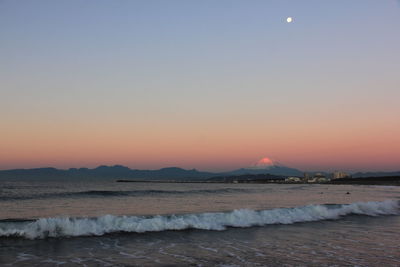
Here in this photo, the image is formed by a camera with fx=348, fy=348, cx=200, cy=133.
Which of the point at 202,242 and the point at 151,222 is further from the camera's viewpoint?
the point at 151,222

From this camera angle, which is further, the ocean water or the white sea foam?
the white sea foam

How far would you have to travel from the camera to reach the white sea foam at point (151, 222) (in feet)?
51.9

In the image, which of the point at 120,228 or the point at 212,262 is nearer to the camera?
the point at 212,262

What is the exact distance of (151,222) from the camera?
18.2m

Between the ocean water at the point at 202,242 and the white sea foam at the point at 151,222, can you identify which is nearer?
the ocean water at the point at 202,242

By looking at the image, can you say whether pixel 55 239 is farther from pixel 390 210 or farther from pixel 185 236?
pixel 390 210

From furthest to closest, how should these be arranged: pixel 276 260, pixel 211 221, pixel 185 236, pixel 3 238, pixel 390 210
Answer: pixel 390 210 < pixel 211 221 < pixel 185 236 < pixel 3 238 < pixel 276 260

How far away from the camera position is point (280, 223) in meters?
21.1

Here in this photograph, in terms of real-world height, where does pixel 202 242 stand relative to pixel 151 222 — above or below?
below

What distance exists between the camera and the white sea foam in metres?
15.8

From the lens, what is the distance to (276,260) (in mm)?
11203

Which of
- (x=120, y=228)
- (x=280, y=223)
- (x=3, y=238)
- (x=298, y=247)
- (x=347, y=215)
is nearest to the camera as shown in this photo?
(x=298, y=247)

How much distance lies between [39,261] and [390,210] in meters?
28.0

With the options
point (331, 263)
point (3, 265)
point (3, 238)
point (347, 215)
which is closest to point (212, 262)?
point (331, 263)
